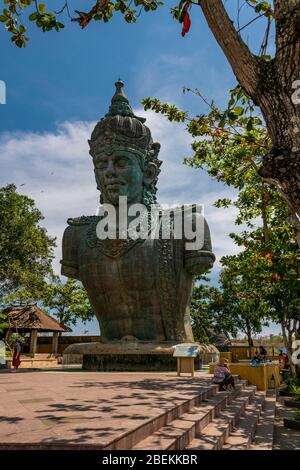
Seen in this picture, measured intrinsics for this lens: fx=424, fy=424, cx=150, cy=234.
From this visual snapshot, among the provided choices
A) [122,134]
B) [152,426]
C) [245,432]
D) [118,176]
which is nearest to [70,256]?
[118,176]

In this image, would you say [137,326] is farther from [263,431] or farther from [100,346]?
[263,431]

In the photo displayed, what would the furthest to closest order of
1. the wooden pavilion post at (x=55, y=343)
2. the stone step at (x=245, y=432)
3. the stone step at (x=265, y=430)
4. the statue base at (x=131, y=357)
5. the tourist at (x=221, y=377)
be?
the wooden pavilion post at (x=55, y=343) < the statue base at (x=131, y=357) < the tourist at (x=221, y=377) < the stone step at (x=265, y=430) < the stone step at (x=245, y=432)

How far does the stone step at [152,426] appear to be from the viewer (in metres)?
3.43

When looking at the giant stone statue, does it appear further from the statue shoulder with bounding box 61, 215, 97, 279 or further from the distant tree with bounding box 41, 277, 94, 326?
the distant tree with bounding box 41, 277, 94, 326

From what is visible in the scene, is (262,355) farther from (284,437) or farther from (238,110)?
(238,110)

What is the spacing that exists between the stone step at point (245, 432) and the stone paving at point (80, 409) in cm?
77

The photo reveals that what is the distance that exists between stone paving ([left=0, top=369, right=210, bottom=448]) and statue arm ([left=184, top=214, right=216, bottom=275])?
487cm

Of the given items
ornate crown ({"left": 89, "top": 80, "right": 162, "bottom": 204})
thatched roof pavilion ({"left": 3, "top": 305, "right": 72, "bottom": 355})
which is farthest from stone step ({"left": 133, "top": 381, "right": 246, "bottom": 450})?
thatched roof pavilion ({"left": 3, "top": 305, "right": 72, "bottom": 355})

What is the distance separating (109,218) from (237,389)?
629 centimetres

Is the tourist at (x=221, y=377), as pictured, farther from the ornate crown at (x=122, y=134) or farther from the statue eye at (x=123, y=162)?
the ornate crown at (x=122, y=134)

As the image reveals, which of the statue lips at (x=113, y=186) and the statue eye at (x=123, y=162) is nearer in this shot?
the statue lips at (x=113, y=186)

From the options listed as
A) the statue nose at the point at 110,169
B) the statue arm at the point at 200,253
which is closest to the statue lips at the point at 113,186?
the statue nose at the point at 110,169

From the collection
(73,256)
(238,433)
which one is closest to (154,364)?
(73,256)
